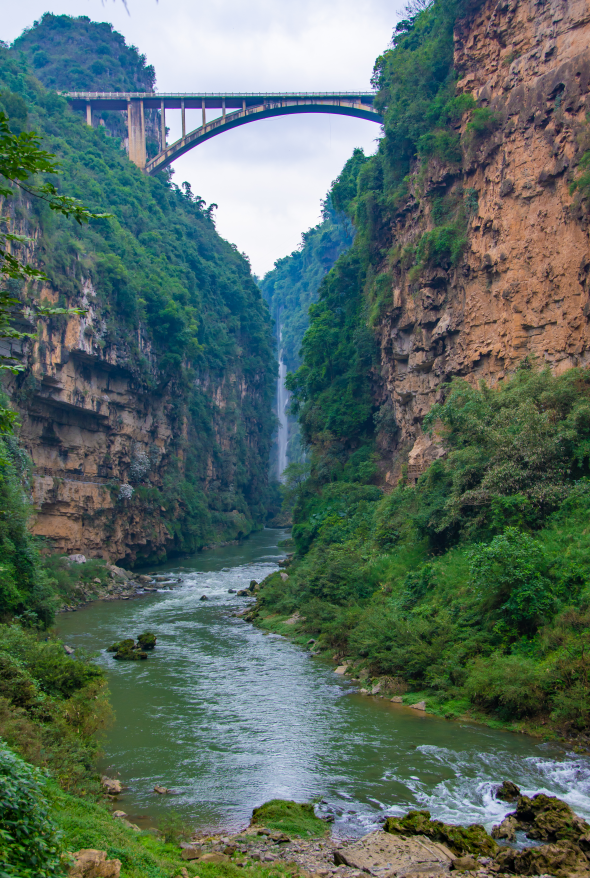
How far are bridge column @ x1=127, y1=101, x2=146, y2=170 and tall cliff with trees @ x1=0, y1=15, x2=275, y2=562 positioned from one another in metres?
0.97

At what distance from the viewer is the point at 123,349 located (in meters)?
33.2

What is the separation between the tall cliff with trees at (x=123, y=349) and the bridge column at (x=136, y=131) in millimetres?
972

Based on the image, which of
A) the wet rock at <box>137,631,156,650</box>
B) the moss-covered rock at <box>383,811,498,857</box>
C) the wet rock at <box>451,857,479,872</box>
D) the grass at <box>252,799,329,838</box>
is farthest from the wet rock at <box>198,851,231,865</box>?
the wet rock at <box>137,631,156,650</box>

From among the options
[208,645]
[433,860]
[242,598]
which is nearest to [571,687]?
[433,860]

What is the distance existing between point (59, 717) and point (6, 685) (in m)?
Answer: 0.88

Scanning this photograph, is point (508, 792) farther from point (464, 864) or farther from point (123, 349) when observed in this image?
point (123, 349)

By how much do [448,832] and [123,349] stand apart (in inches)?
1176

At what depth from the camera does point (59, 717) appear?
8.59 m

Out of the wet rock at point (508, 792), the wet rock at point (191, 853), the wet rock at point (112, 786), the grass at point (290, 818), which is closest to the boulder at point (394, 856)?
the grass at point (290, 818)

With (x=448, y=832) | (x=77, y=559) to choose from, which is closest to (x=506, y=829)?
(x=448, y=832)

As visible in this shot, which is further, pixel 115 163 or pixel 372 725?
pixel 115 163

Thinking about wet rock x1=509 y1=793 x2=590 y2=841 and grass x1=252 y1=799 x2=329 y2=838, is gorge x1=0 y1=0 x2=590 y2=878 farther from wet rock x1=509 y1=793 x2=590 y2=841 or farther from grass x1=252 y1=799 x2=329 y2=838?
grass x1=252 y1=799 x2=329 y2=838

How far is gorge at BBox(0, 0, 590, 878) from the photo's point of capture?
355 inches

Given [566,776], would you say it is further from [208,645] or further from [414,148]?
[414,148]
